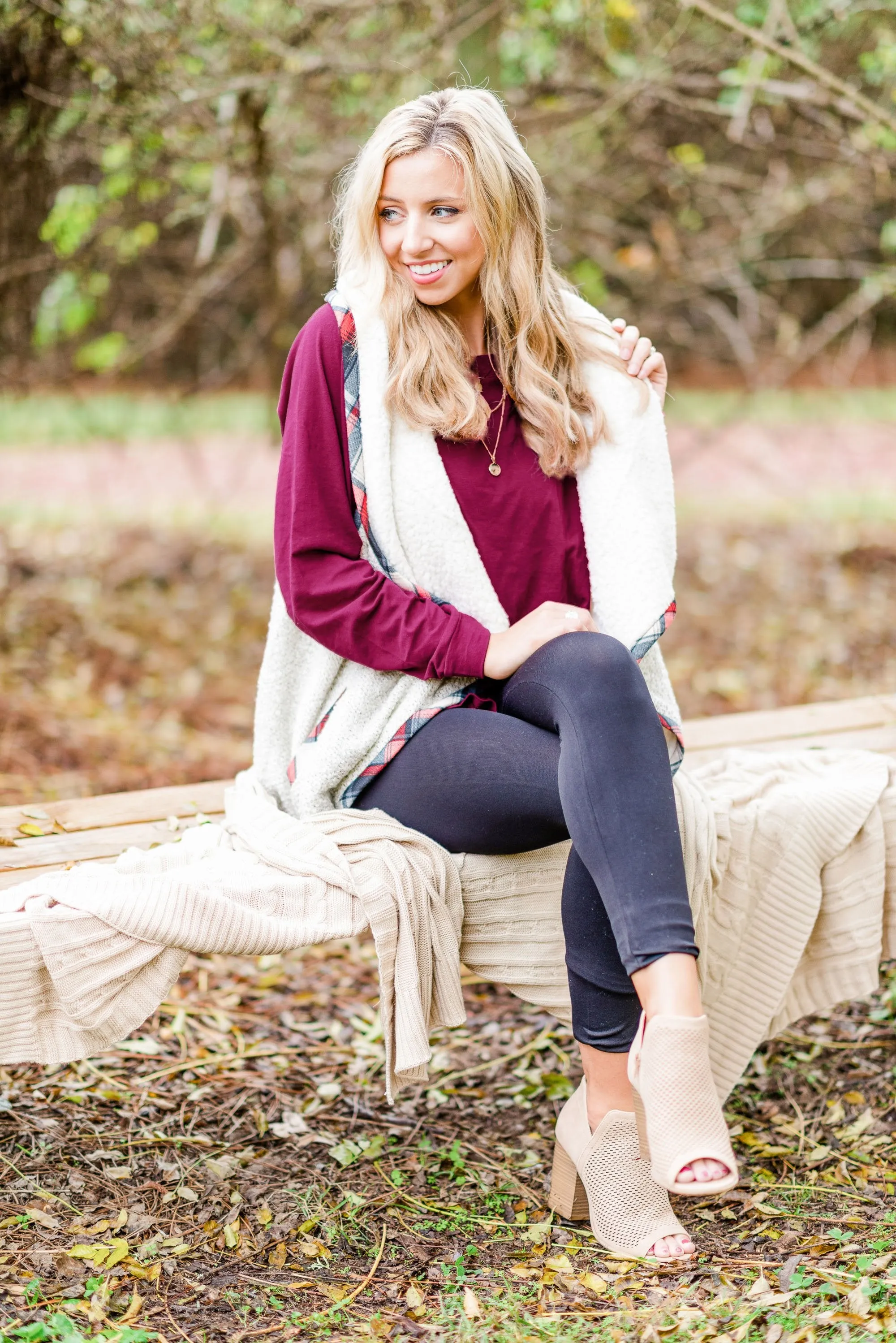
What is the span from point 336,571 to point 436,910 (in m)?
0.57

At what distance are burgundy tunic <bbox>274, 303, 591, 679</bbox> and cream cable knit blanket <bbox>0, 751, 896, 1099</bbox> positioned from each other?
11.6 inches

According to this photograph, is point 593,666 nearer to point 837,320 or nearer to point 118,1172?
point 118,1172

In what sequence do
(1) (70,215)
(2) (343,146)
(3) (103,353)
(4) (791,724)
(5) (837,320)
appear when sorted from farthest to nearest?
(5) (837,320)
(3) (103,353)
(2) (343,146)
(1) (70,215)
(4) (791,724)

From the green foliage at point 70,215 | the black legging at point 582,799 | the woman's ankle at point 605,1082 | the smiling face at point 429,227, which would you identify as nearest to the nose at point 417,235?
the smiling face at point 429,227

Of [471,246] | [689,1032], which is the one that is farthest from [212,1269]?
[471,246]

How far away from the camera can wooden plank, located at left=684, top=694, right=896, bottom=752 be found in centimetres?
289

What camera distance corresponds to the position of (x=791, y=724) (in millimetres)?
2992

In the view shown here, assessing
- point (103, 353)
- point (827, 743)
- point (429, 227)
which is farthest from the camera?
point (103, 353)

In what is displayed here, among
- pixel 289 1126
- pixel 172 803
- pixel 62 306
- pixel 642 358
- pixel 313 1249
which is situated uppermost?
pixel 642 358

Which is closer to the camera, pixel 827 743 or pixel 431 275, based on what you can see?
pixel 431 275

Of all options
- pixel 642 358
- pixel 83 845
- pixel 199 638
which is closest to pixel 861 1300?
pixel 83 845

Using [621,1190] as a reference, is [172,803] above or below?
above

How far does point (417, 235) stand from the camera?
2182 mm

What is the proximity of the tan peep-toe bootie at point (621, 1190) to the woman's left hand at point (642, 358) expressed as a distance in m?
1.22
